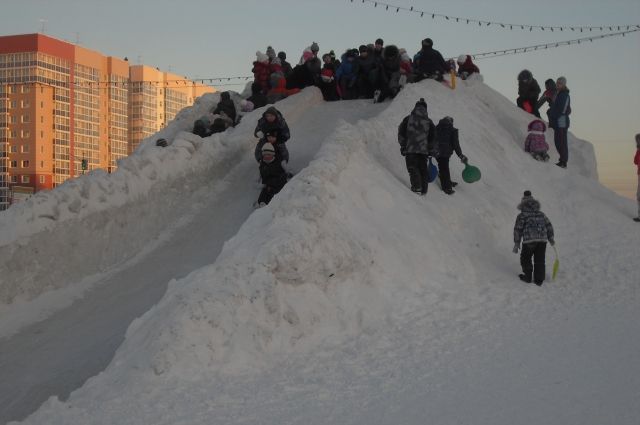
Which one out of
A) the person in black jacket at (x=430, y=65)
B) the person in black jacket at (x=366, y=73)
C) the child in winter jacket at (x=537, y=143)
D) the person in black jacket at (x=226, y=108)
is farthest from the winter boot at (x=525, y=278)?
the person in black jacket at (x=226, y=108)

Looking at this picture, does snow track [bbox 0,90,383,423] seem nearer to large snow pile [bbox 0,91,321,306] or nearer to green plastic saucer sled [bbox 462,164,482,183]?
large snow pile [bbox 0,91,321,306]

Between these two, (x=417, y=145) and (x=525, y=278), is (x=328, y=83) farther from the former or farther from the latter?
(x=525, y=278)

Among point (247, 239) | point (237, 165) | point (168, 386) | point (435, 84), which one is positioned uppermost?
point (435, 84)

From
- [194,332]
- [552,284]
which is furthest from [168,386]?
[552,284]

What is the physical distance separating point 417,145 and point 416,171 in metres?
0.45

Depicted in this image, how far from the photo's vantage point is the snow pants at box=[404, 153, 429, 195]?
12.0 m

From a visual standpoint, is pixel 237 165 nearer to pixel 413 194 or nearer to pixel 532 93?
pixel 413 194

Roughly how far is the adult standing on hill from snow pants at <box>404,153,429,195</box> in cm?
597

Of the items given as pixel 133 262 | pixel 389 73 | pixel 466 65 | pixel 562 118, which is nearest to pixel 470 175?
pixel 562 118

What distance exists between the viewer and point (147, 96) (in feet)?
297

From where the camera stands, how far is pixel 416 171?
473 inches

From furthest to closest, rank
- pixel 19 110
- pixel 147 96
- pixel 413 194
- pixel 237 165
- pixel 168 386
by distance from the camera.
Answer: pixel 147 96 < pixel 19 110 < pixel 237 165 < pixel 413 194 < pixel 168 386

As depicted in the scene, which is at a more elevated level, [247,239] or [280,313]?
[247,239]

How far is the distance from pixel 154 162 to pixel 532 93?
12.1 metres
